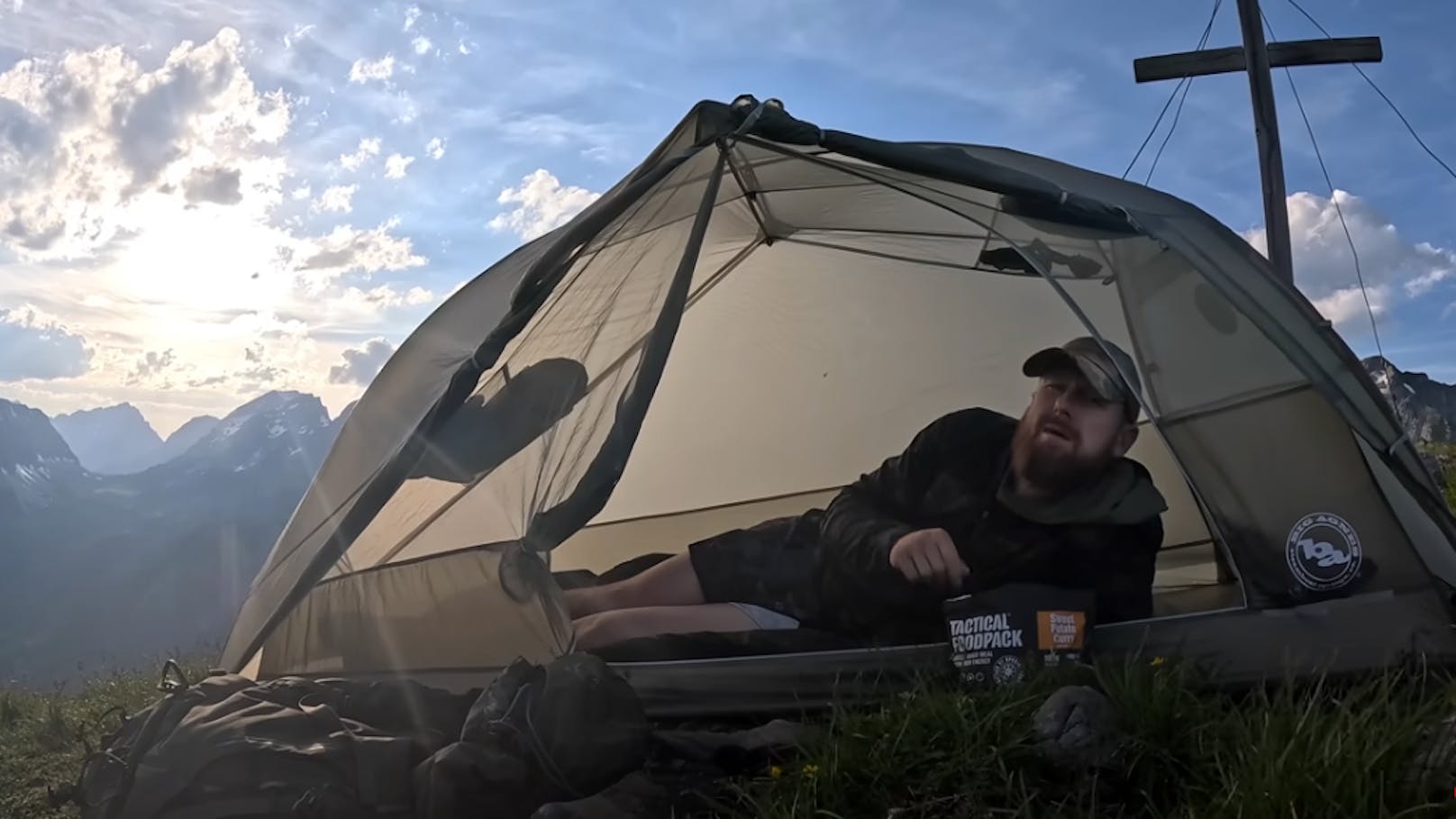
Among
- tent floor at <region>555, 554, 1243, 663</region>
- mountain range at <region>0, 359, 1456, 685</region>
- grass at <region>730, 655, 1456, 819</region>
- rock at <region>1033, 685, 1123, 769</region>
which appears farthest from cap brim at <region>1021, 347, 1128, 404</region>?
mountain range at <region>0, 359, 1456, 685</region>

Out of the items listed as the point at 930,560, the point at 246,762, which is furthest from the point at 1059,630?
the point at 246,762

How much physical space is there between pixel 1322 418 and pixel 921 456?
1223mm

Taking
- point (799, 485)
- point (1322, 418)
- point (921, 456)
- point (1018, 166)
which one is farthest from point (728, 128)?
point (799, 485)

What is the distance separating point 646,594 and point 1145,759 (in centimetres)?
201

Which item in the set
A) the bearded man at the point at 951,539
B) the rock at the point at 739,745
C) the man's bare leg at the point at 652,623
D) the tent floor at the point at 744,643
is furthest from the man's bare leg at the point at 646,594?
the rock at the point at 739,745

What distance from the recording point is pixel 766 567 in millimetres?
3773

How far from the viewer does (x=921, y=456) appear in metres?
3.78

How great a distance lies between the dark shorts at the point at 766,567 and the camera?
364 cm

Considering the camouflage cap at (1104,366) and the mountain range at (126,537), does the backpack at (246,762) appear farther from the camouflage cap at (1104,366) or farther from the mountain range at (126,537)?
the mountain range at (126,537)

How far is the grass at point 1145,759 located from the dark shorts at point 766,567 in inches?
38.5

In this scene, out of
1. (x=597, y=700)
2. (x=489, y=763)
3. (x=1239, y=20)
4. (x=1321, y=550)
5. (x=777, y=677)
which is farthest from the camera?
(x=1239, y=20)

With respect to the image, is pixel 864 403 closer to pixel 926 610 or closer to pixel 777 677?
pixel 926 610

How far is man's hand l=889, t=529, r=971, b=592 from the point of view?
3264 millimetres

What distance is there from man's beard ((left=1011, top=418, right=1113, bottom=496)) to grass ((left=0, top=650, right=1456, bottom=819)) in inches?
33.3
